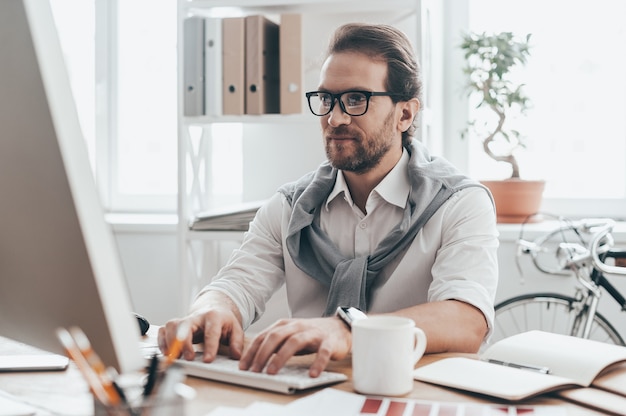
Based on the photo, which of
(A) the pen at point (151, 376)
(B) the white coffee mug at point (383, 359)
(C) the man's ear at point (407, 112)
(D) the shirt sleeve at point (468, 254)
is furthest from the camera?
(C) the man's ear at point (407, 112)

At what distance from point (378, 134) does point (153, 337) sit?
27.4 inches

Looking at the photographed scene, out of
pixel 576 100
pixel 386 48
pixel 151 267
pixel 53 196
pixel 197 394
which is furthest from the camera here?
pixel 151 267

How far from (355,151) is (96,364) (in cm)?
115

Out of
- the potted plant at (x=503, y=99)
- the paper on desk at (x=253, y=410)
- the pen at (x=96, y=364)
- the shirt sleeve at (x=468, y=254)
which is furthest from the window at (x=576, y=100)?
the pen at (x=96, y=364)

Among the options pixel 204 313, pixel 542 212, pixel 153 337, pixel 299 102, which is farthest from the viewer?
pixel 542 212

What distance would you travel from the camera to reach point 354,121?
1750 mm

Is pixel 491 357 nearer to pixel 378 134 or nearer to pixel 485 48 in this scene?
pixel 378 134

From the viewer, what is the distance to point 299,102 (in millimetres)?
2506

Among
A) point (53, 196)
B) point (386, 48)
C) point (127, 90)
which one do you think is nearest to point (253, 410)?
point (53, 196)

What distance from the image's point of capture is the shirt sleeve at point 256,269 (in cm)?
162

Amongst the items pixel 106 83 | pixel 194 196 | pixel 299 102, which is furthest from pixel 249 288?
pixel 106 83

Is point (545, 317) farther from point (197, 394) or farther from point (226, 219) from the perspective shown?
point (197, 394)

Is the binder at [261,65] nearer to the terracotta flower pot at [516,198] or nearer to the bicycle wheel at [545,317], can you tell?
the terracotta flower pot at [516,198]

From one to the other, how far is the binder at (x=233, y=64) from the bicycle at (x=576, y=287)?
40.0 inches
